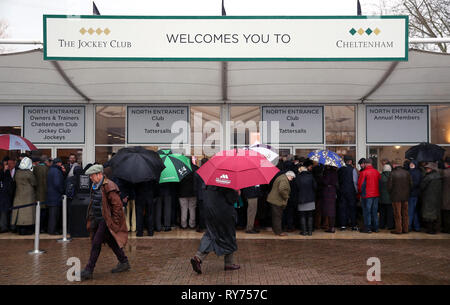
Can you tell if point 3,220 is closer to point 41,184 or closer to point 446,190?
point 41,184

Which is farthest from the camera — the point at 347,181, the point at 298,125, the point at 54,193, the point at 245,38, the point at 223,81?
the point at 298,125

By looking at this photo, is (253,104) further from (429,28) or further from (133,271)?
(429,28)

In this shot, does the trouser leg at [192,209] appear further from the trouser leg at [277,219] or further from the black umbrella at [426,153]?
the black umbrella at [426,153]

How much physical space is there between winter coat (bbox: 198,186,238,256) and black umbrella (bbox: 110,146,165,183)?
2.89 metres

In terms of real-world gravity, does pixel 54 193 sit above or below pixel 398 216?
above

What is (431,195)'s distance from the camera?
10.2 m

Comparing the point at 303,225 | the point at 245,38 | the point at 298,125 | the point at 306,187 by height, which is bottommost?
the point at 303,225

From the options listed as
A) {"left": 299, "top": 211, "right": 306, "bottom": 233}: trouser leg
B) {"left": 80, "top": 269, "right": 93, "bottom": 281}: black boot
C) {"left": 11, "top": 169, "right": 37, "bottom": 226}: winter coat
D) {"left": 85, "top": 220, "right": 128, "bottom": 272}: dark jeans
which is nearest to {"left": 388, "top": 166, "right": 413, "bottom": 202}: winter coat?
{"left": 299, "top": 211, "right": 306, "bottom": 233}: trouser leg

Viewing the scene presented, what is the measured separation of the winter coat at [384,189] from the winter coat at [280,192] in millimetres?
2492

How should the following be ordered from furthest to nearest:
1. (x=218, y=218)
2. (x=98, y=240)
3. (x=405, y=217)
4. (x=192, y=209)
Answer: (x=192, y=209) < (x=405, y=217) < (x=218, y=218) < (x=98, y=240)

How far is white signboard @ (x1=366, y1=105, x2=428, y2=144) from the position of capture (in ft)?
44.1

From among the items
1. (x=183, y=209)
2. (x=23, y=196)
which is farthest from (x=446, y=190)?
(x=23, y=196)

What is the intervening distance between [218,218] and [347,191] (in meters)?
5.11

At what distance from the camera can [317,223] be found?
10953 millimetres
